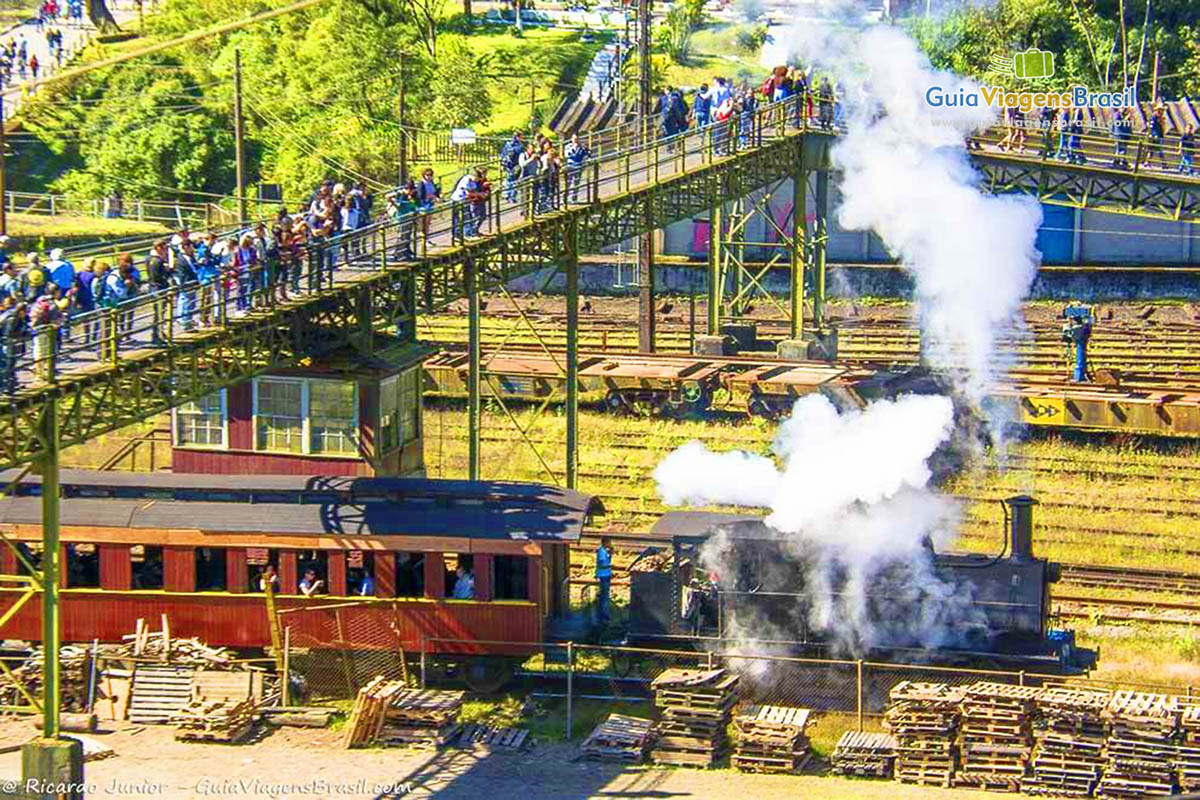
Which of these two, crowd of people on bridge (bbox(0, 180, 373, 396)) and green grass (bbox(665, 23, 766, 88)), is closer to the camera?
crowd of people on bridge (bbox(0, 180, 373, 396))

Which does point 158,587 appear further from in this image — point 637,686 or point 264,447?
point 637,686

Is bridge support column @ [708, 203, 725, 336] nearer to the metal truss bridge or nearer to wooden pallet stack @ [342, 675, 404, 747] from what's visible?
the metal truss bridge

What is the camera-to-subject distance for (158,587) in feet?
108

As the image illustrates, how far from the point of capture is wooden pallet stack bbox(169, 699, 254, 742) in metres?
30.2

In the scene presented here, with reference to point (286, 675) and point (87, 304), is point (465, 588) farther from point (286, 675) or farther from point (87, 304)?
point (87, 304)

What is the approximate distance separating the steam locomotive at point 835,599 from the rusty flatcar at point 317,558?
1.98 meters

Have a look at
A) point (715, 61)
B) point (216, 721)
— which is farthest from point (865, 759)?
point (715, 61)

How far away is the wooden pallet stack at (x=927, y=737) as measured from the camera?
28391mm

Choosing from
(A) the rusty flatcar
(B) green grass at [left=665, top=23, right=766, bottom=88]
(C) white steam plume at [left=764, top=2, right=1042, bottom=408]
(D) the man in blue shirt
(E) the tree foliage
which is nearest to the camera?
(A) the rusty flatcar

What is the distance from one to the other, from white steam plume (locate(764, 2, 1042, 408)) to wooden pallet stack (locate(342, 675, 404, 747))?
55.4 ft

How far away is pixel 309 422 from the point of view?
1393 inches

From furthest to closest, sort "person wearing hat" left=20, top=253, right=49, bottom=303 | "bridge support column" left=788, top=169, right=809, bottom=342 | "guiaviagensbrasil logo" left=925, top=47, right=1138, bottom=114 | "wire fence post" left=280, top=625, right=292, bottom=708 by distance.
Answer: "bridge support column" left=788, top=169, right=809, bottom=342
"guiaviagensbrasil logo" left=925, top=47, right=1138, bottom=114
"wire fence post" left=280, top=625, right=292, bottom=708
"person wearing hat" left=20, top=253, right=49, bottom=303

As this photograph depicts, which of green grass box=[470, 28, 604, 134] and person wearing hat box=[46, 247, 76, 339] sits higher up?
green grass box=[470, 28, 604, 134]

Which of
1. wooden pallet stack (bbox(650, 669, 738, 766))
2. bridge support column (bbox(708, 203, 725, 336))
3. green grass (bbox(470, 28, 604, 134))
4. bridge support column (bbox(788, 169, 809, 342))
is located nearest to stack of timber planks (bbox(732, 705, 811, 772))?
wooden pallet stack (bbox(650, 669, 738, 766))
